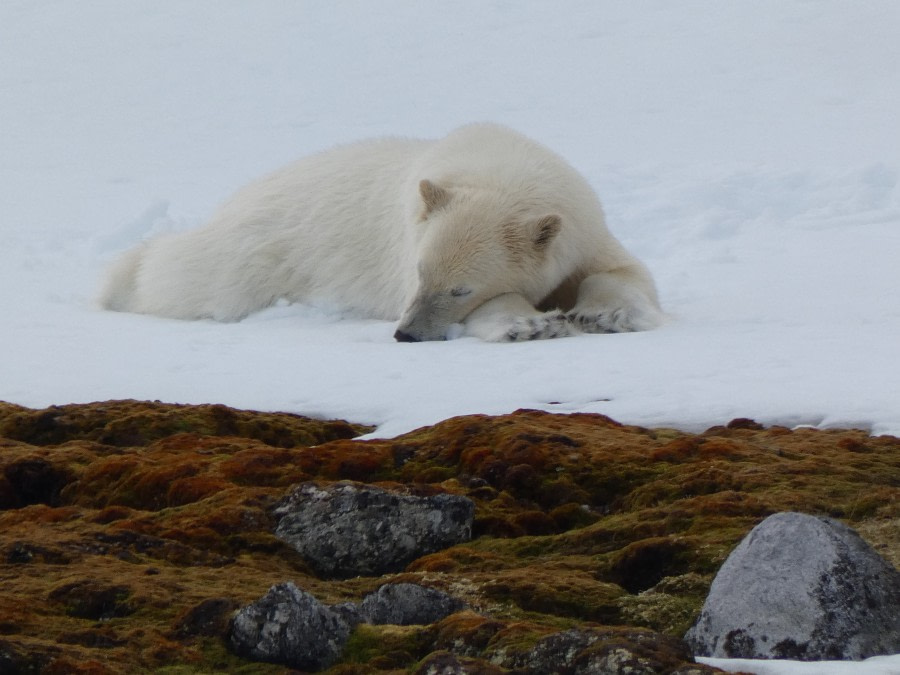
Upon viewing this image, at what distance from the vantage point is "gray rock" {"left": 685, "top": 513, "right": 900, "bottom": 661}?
286cm

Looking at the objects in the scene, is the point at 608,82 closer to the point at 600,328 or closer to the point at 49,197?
the point at 49,197

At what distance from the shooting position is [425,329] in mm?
8602

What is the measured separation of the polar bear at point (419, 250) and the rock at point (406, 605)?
5139mm

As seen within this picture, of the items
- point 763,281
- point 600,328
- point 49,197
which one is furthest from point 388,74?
point 600,328

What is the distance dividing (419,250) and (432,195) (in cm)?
39

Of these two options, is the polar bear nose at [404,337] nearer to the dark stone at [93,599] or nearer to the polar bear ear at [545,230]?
the polar bear ear at [545,230]

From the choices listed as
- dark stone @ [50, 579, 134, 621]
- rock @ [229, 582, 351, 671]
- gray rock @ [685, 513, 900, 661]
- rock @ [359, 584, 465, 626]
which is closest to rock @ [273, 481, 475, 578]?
rock @ [359, 584, 465, 626]

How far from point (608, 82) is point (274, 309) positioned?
1343 centimetres

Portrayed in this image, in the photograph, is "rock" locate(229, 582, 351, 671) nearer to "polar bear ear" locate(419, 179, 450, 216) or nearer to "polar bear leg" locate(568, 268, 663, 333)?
"polar bear leg" locate(568, 268, 663, 333)

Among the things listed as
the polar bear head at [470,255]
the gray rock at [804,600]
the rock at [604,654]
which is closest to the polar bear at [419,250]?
the polar bear head at [470,255]

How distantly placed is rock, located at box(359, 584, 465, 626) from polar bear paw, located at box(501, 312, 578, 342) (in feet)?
16.8

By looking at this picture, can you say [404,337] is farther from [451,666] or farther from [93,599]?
[451,666]

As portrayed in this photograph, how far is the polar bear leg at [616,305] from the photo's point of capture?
846 cm

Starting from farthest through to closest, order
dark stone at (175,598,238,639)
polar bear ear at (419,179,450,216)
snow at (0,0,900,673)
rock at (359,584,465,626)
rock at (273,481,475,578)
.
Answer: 1. polar bear ear at (419,179,450,216)
2. snow at (0,0,900,673)
3. rock at (273,481,475,578)
4. rock at (359,584,465,626)
5. dark stone at (175,598,238,639)
